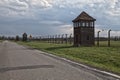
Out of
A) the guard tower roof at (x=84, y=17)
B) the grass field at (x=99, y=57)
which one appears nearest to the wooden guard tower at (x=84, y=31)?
the guard tower roof at (x=84, y=17)

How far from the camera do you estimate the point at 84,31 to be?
1976 inches

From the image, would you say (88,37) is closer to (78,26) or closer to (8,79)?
(78,26)

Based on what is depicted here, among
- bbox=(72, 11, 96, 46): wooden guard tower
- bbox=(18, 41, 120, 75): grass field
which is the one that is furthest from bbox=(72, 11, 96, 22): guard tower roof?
bbox=(18, 41, 120, 75): grass field

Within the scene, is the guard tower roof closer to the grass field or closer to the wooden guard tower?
the wooden guard tower

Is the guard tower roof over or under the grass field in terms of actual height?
over

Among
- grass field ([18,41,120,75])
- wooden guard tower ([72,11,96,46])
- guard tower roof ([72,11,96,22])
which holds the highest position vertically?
guard tower roof ([72,11,96,22])

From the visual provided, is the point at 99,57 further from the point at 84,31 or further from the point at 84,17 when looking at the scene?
the point at 84,17

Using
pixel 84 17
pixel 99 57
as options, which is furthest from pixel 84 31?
pixel 99 57

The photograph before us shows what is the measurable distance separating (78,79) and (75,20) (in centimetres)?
4109

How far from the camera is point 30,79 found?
11.2 meters

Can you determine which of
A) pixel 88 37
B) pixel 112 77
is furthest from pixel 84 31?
pixel 112 77

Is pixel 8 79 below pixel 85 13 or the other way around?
below

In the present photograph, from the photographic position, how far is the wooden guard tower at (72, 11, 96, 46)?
50.0m

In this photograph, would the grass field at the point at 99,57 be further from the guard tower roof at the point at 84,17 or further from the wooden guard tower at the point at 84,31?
the guard tower roof at the point at 84,17
